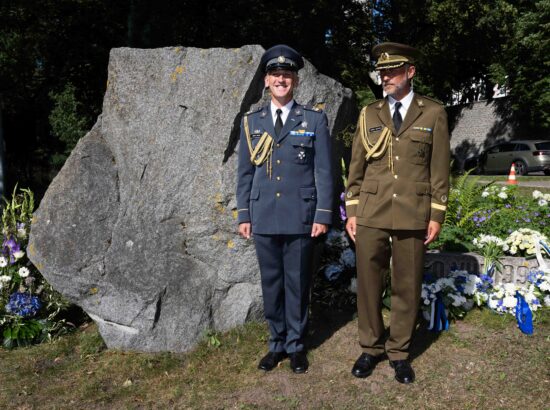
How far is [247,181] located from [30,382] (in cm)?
205

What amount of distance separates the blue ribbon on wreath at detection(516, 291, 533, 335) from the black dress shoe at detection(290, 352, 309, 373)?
1685mm

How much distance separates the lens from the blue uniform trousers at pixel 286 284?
10.9ft

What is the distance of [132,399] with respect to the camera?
10.8 feet

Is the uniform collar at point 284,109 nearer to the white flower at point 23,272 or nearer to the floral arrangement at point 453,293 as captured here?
the floral arrangement at point 453,293

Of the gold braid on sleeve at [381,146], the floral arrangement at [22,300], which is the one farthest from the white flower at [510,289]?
the floral arrangement at [22,300]

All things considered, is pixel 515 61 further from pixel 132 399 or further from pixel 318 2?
pixel 132 399

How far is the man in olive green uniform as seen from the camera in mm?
3068

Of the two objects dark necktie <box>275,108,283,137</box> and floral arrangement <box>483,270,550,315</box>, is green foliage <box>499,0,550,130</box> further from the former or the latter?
dark necktie <box>275,108,283,137</box>

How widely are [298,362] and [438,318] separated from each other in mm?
1217

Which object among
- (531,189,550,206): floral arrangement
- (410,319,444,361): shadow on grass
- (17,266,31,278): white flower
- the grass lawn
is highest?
(531,189,550,206): floral arrangement

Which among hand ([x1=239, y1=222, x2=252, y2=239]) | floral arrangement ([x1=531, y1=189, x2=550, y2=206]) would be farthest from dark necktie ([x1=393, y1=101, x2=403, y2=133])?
Result: floral arrangement ([x1=531, y1=189, x2=550, y2=206])

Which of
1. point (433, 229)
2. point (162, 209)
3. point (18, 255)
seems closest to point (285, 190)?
point (433, 229)

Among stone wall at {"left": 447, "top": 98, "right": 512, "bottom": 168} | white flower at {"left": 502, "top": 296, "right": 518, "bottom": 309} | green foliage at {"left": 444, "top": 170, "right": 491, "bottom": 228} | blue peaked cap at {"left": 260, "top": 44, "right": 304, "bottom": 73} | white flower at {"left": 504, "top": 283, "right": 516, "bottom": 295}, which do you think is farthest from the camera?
stone wall at {"left": 447, "top": 98, "right": 512, "bottom": 168}

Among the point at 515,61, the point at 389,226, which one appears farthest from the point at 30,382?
the point at 515,61
